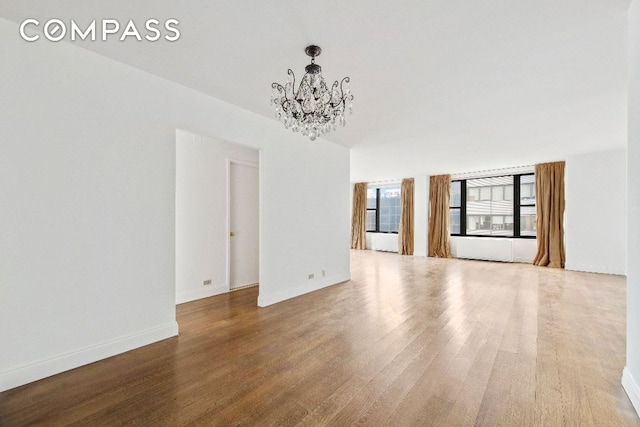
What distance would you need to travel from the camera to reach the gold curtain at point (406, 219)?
942 cm

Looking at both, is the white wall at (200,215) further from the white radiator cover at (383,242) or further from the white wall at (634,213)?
the white radiator cover at (383,242)

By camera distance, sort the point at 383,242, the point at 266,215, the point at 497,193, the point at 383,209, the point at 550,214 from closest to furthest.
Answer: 1. the point at 266,215
2. the point at 550,214
3. the point at 497,193
4. the point at 383,242
5. the point at 383,209

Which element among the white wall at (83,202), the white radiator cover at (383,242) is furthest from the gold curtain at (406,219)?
the white wall at (83,202)

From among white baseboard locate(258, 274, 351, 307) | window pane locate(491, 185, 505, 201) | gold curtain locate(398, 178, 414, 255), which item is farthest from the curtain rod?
white baseboard locate(258, 274, 351, 307)

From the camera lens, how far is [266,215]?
3.89m

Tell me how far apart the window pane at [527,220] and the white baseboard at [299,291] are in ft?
18.5

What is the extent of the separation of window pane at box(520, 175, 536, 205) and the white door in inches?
288

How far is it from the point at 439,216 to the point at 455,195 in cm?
94

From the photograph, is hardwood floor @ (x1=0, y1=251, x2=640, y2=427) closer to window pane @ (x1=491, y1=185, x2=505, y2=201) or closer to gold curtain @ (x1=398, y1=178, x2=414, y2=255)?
window pane @ (x1=491, y1=185, x2=505, y2=201)

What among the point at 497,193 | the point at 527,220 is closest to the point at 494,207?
the point at 497,193

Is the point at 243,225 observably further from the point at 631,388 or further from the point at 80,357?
the point at 631,388

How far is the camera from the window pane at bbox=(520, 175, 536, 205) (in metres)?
7.64

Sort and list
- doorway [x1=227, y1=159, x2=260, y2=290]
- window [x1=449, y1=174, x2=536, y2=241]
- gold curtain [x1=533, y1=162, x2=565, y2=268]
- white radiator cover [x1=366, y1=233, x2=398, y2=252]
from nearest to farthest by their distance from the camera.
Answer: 1. doorway [x1=227, y1=159, x2=260, y2=290]
2. gold curtain [x1=533, y1=162, x2=565, y2=268]
3. window [x1=449, y1=174, x2=536, y2=241]
4. white radiator cover [x1=366, y1=233, x2=398, y2=252]

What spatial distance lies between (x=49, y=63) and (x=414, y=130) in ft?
14.2
